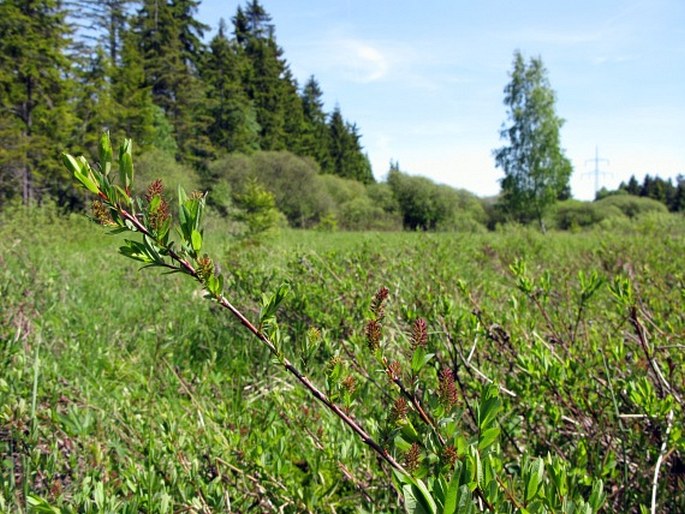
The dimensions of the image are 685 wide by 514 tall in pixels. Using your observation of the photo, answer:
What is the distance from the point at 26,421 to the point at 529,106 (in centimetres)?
3578

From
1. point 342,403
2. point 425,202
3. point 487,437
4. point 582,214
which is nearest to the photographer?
Result: point 487,437

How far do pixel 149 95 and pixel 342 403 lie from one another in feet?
101

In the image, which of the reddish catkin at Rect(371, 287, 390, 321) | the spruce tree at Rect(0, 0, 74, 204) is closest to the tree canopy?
the spruce tree at Rect(0, 0, 74, 204)

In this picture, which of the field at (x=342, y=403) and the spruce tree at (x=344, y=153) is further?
the spruce tree at (x=344, y=153)

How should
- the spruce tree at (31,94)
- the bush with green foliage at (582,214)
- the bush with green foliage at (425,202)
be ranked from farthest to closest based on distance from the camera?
the bush with green foliage at (582,214) → the bush with green foliage at (425,202) → the spruce tree at (31,94)

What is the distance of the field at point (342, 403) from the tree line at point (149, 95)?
9631mm

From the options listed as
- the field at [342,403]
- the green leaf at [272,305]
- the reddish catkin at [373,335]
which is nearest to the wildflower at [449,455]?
the field at [342,403]

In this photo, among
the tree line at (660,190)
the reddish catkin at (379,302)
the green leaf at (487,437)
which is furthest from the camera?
the tree line at (660,190)

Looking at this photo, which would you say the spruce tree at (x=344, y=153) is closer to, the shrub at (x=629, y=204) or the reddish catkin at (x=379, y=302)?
the shrub at (x=629, y=204)

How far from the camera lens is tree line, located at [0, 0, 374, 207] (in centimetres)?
1823

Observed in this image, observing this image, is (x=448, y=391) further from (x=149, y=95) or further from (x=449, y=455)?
(x=149, y=95)

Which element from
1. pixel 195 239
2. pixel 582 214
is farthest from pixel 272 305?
pixel 582 214

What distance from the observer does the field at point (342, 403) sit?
90cm

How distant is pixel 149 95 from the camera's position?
28.7 meters
